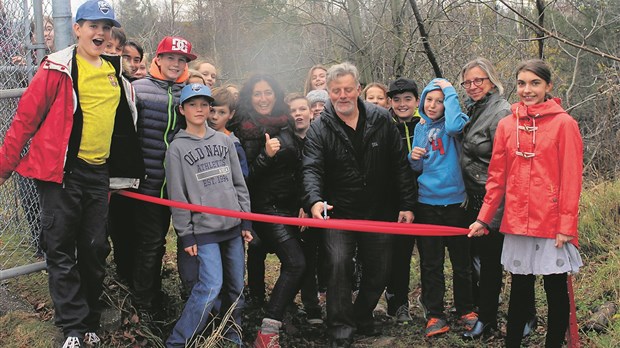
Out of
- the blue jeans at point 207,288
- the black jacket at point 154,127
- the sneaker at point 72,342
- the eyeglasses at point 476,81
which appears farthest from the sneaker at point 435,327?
the sneaker at point 72,342

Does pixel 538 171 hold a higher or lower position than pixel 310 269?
higher

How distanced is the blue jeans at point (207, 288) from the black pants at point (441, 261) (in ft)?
5.37

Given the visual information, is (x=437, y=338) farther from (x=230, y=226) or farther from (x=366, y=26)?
(x=366, y=26)

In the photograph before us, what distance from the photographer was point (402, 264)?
215 inches

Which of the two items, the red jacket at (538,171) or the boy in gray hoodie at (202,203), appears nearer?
the red jacket at (538,171)

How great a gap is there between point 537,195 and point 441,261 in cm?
141

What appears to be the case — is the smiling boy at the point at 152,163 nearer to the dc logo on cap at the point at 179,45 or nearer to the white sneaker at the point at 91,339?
the dc logo on cap at the point at 179,45

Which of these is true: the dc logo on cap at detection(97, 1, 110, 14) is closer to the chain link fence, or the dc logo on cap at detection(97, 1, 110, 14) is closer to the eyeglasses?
the chain link fence

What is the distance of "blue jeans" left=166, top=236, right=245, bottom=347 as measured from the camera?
14.4 ft

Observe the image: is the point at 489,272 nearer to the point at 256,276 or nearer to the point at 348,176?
the point at 348,176

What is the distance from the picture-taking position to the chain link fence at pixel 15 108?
14.4ft

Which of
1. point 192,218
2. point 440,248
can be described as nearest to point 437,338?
point 440,248

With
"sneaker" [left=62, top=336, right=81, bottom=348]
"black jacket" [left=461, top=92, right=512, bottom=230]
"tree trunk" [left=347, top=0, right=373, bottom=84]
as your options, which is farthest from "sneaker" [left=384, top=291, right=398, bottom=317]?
"tree trunk" [left=347, top=0, right=373, bottom=84]

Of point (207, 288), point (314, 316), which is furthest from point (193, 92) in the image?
point (314, 316)
